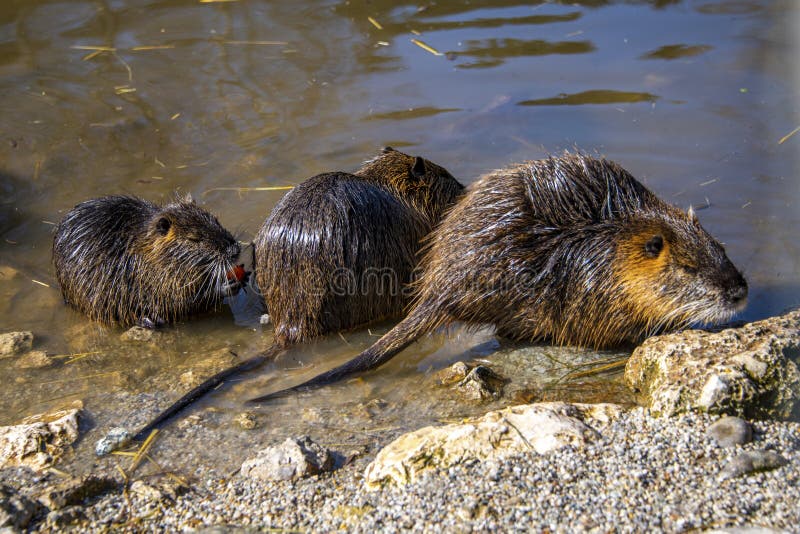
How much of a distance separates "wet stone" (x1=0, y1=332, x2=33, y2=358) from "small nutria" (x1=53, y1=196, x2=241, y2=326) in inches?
13.8

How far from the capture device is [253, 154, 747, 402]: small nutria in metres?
3.65

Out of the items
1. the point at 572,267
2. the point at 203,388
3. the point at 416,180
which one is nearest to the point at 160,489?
the point at 203,388

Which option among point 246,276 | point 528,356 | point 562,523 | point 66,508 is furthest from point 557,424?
point 246,276

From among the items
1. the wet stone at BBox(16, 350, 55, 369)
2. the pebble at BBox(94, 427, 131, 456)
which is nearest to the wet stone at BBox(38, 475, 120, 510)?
the pebble at BBox(94, 427, 131, 456)

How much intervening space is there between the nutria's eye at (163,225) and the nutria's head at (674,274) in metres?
2.27

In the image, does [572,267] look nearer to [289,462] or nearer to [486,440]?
[486,440]

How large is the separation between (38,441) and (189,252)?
1.49 meters

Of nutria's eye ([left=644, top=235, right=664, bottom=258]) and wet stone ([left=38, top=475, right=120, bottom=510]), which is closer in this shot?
wet stone ([left=38, top=475, right=120, bottom=510])

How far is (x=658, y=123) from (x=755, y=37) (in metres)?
1.72

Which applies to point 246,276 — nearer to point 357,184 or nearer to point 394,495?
point 357,184

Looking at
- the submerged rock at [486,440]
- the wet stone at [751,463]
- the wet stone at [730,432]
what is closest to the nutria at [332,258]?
the submerged rock at [486,440]

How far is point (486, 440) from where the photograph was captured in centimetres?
277

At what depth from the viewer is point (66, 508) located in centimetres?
269

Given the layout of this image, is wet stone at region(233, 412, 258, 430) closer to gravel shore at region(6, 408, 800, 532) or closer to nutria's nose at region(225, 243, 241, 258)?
gravel shore at region(6, 408, 800, 532)
